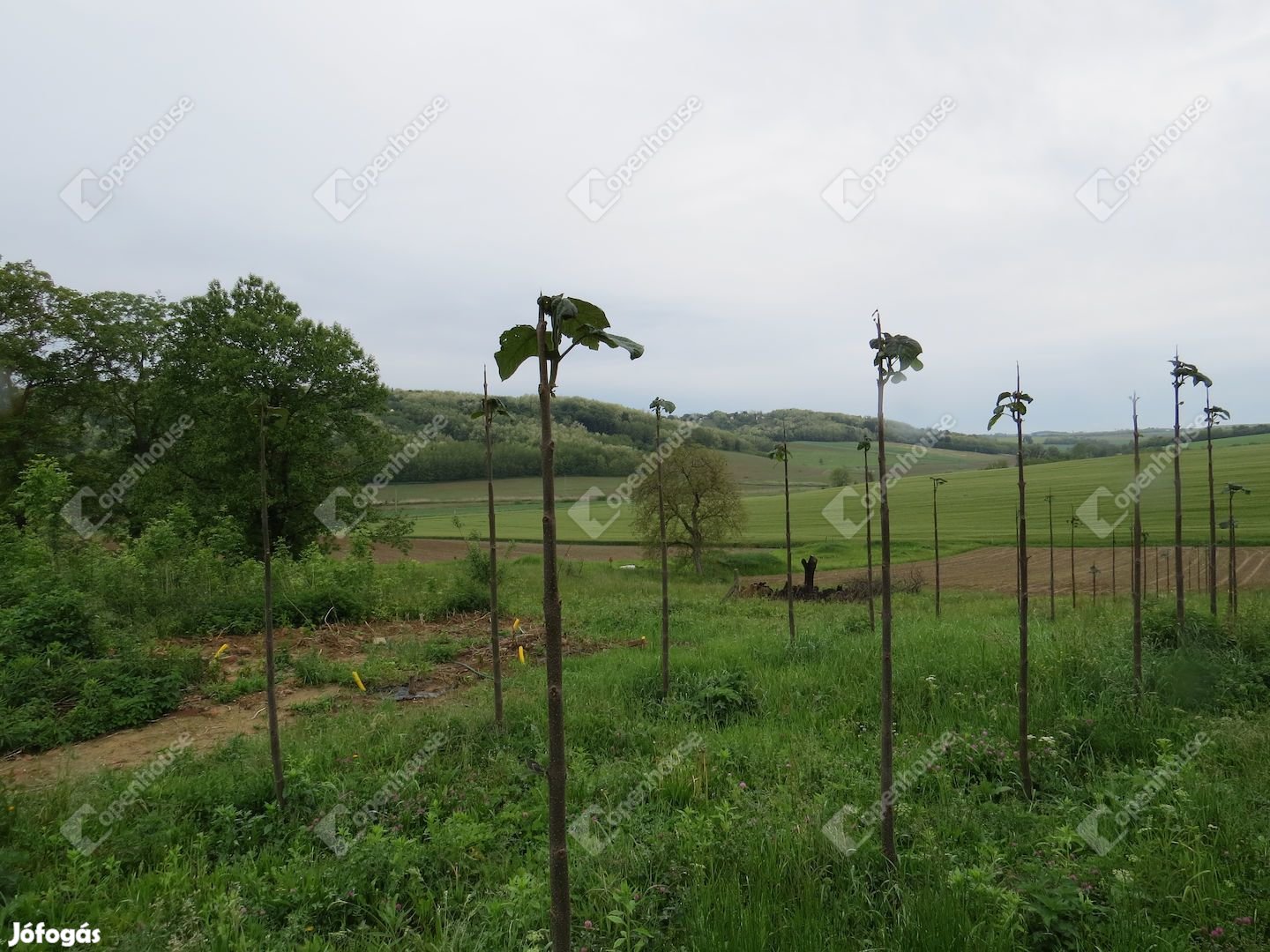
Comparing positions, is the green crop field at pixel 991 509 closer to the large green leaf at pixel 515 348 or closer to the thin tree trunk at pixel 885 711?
the thin tree trunk at pixel 885 711

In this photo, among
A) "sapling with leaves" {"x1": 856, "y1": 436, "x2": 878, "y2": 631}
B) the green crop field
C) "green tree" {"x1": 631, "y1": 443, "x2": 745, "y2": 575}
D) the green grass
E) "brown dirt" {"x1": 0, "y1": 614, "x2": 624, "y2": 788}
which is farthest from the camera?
the green crop field

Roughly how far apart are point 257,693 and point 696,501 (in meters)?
24.2

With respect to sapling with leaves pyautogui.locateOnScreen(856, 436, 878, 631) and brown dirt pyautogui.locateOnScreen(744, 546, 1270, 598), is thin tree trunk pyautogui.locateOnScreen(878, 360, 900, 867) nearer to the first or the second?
sapling with leaves pyautogui.locateOnScreen(856, 436, 878, 631)

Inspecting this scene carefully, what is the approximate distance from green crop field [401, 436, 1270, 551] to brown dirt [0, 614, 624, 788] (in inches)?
1058

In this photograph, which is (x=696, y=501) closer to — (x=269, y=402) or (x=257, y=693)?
(x=269, y=402)

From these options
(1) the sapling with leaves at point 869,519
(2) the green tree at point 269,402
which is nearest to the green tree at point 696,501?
(2) the green tree at point 269,402

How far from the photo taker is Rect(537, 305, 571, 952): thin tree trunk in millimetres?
2053

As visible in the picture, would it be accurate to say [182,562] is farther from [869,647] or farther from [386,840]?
[869,647]

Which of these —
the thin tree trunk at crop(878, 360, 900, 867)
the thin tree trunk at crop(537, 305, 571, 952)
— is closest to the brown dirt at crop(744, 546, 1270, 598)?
the thin tree trunk at crop(878, 360, 900, 867)

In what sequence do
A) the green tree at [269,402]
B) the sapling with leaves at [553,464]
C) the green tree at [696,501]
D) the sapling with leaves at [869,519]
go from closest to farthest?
the sapling with leaves at [553,464], the sapling with leaves at [869,519], the green tree at [269,402], the green tree at [696,501]

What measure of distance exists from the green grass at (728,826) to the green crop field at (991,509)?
3207cm

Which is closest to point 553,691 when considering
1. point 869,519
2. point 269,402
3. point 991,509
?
point 869,519

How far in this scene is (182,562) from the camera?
12.5 m

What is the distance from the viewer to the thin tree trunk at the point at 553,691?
6.73ft
